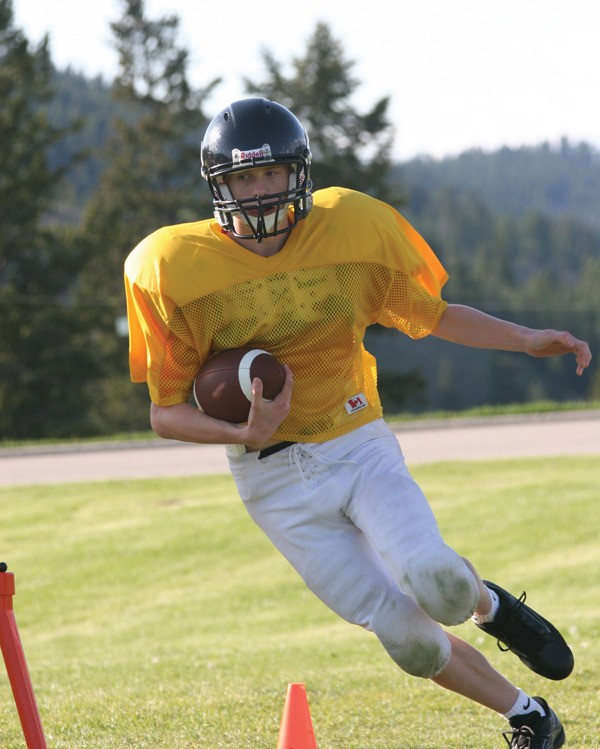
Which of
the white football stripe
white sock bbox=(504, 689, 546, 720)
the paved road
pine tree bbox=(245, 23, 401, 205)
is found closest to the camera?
the white football stripe

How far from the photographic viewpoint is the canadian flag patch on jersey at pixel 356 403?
4266 millimetres

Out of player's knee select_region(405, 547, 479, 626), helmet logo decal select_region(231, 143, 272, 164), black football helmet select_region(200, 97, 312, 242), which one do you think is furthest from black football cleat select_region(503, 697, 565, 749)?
helmet logo decal select_region(231, 143, 272, 164)

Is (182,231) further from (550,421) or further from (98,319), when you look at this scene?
(98,319)

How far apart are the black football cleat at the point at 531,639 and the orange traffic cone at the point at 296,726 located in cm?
83

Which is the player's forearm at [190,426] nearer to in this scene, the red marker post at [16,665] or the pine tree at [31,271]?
the red marker post at [16,665]

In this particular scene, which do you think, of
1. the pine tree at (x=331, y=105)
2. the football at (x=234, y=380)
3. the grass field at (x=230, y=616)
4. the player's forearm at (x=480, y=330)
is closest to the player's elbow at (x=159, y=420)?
the football at (x=234, y=380)

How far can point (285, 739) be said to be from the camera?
152 inches

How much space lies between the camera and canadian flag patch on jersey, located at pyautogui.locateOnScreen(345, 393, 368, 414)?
14.0ft

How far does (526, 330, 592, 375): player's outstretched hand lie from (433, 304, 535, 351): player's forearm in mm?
35

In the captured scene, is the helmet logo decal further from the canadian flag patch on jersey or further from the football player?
the canadian flag patch on jersey

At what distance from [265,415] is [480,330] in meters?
0.94

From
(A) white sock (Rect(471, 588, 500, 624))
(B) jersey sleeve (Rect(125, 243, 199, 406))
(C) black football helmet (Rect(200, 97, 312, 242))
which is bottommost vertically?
(A) white sock (Rect(471, 588, 500, 624))

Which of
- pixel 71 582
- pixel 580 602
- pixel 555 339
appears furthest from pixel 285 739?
pixel 71 582

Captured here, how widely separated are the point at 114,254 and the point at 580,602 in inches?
1385
